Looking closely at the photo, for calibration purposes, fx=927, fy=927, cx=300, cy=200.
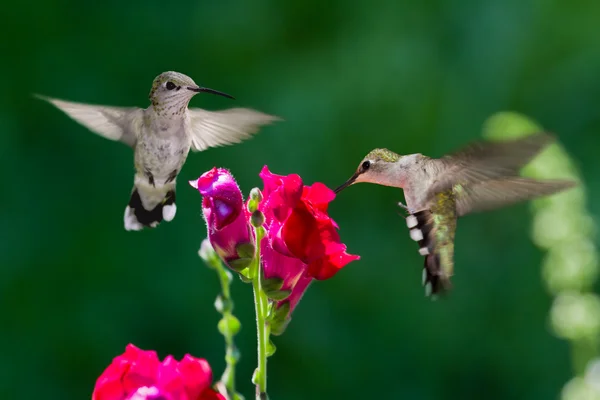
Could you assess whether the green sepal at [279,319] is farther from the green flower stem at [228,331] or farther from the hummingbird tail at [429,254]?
the hummingbird tail at [429,254]

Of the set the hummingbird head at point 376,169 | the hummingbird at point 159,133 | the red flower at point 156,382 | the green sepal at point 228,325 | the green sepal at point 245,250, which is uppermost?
the hummingbird at point 159,133

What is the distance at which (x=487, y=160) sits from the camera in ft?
3.88

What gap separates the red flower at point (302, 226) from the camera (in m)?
1.09

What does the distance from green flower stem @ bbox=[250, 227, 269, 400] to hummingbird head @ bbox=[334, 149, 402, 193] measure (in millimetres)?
134

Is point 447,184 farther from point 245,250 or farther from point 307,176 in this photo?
point 307,176

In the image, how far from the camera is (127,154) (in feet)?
10.2

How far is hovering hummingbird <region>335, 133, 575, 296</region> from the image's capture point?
116cm

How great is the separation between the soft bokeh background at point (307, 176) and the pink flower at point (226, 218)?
1.94 metres

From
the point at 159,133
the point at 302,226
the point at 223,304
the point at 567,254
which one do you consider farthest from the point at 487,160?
the point at 567,254

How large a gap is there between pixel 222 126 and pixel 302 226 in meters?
0.48

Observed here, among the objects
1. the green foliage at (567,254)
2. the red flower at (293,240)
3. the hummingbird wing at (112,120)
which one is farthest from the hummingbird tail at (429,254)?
the green foliage at (567,254)

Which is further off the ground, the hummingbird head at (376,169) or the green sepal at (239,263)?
the hummingbird head at (376,169)

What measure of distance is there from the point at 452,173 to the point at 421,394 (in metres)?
2.18

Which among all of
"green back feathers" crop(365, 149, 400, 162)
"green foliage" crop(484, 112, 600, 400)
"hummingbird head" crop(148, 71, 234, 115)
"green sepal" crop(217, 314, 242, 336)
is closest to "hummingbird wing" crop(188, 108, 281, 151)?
"hummingbird head" crop(148, 71, 234, 115)
